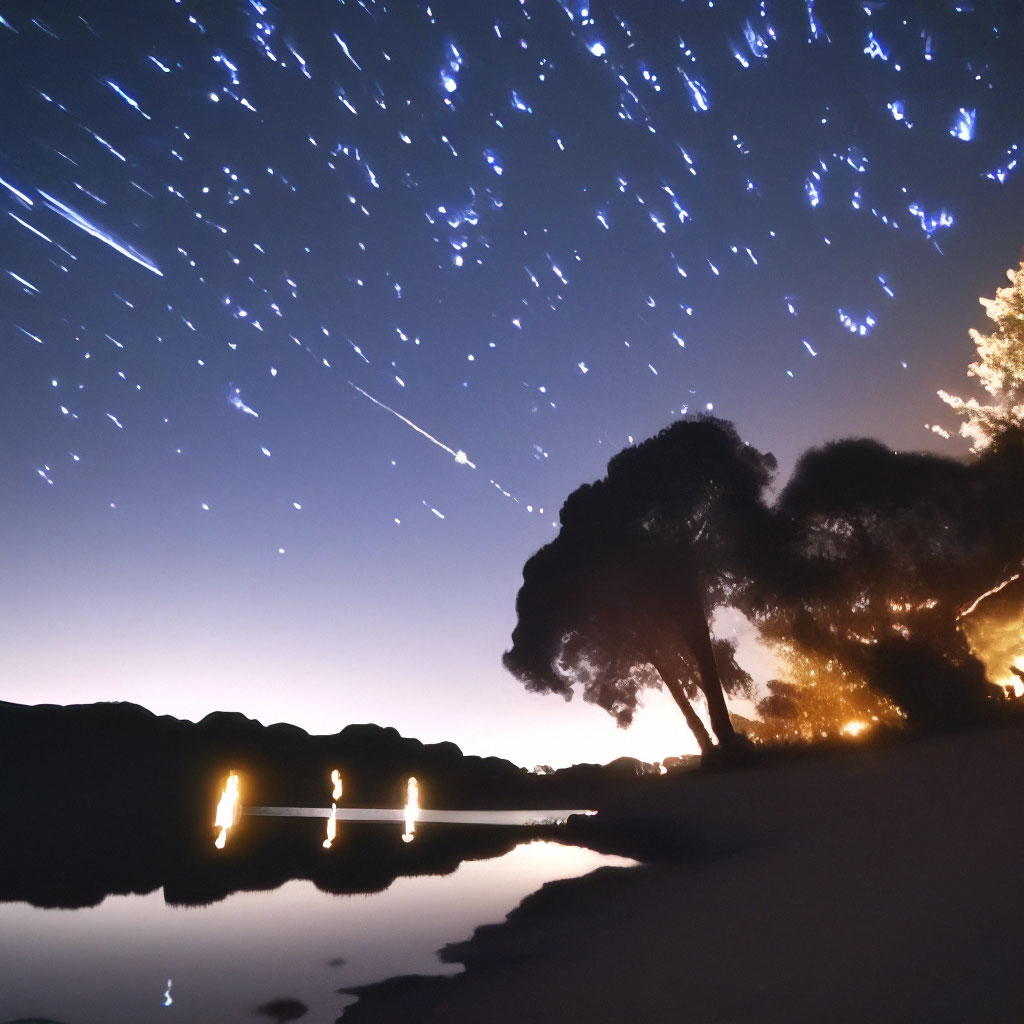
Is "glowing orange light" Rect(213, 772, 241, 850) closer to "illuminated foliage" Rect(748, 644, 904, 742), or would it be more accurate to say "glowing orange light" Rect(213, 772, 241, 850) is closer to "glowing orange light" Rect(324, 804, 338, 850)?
"glowing orange light" Rect(324, 804, 338, 850)

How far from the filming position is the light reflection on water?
7.77 metres

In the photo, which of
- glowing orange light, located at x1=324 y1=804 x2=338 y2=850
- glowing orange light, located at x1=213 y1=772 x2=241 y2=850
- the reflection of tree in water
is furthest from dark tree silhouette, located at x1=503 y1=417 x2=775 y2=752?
the reflection of tree in water

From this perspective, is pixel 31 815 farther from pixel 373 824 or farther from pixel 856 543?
pixel 856 543

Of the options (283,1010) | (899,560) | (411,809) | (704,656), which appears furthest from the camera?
(411,809)

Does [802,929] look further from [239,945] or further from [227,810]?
[227,810]

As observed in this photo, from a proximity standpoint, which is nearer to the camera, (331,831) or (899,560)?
(899,560)

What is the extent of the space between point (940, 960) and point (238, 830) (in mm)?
31450

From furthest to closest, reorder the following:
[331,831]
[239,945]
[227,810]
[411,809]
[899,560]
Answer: [227,810], [411,809], [331,831], [899,560], [239,945]

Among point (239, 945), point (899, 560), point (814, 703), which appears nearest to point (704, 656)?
point (814, 703)

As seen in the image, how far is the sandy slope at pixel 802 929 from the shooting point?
5.07 meters

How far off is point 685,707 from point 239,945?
879 inches

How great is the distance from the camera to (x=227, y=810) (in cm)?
4153

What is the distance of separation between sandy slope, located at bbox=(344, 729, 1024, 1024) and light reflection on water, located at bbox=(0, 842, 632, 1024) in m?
1.11

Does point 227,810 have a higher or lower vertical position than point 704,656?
lower
